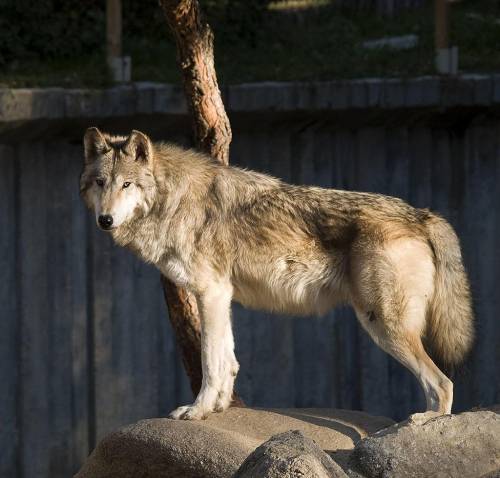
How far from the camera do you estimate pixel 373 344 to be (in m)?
10.3

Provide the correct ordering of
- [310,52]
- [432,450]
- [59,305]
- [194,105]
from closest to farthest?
[432,450] < [194,105] < [59,305] < [310,52]

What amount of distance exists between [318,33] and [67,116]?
15.1 feet

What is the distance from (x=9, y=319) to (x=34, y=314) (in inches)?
7.6

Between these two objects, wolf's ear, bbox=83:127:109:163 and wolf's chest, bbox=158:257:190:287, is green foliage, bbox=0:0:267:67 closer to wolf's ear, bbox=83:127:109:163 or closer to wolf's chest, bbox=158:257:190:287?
wolf's ear, bbox=83:127:109:163

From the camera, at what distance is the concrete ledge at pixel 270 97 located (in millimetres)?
9055

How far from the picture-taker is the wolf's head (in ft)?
23.5

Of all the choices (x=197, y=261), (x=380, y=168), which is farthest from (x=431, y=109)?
(x=197, y=261)

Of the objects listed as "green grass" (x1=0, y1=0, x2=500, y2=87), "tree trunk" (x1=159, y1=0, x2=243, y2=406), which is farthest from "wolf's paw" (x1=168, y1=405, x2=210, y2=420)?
"green grass" (x1=0, y1=0, x2=500, y2=87)

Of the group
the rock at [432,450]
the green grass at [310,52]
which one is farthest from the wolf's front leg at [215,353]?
the green grass at [310,52]

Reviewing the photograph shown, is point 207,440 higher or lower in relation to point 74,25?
lower

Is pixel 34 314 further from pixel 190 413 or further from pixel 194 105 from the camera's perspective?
pixel 190 413

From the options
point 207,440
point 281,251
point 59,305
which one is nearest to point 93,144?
point 281,251

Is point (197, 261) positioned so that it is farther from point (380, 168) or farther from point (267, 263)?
point (380, 168)

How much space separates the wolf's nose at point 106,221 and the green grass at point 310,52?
2.90 meters
